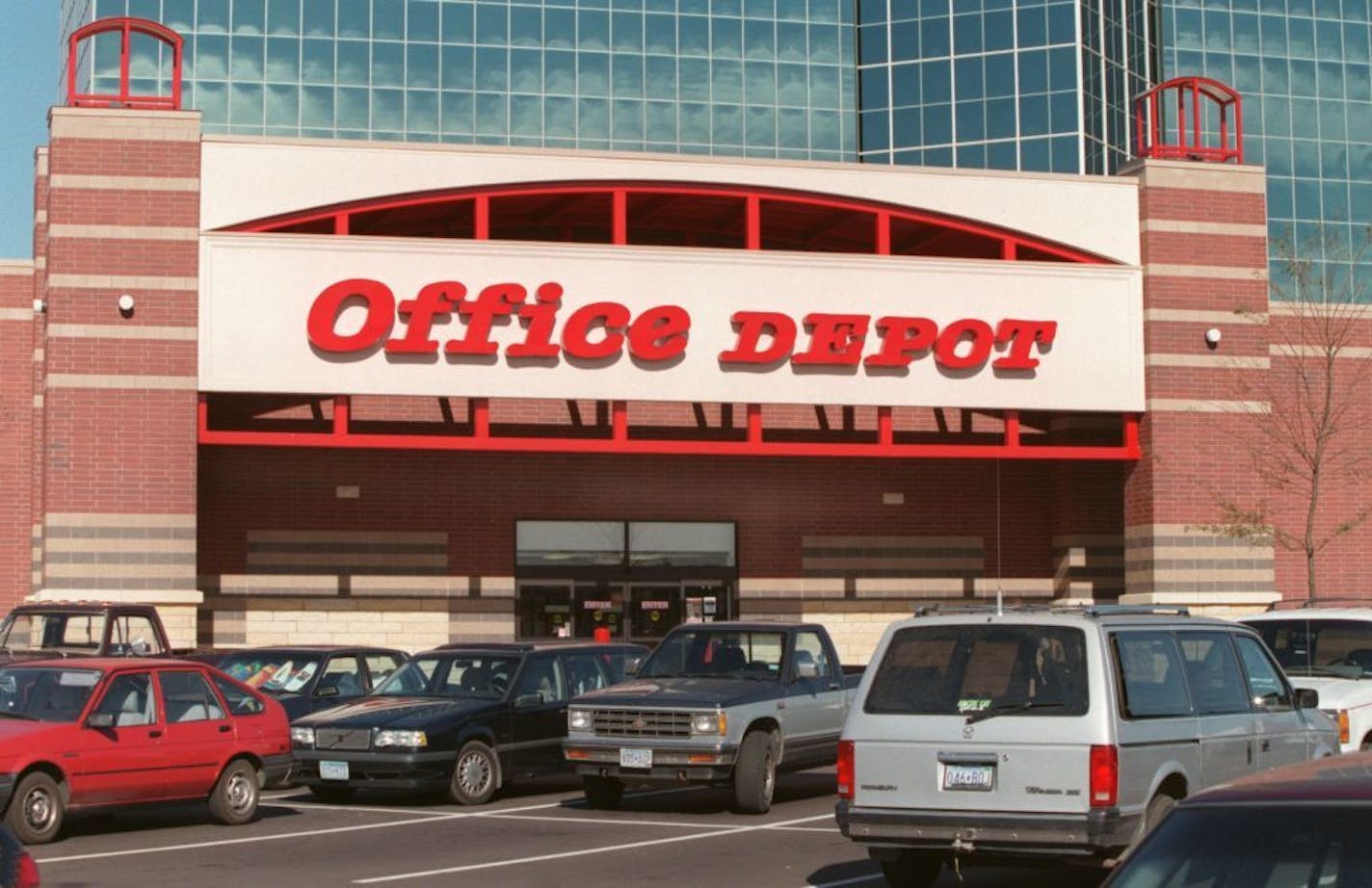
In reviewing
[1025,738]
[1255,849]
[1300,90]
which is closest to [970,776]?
[1025,738]

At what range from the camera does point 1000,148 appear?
7281 centimetres

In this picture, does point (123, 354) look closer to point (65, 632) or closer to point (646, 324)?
point (646, 324)

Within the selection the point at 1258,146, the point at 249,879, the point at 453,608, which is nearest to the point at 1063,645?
the point at 249,879

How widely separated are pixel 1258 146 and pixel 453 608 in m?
53.8

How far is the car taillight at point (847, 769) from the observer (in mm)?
12289

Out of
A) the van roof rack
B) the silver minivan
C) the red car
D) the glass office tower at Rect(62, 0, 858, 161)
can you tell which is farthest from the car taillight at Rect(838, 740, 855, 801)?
the glass office tower at Rect(62, 0, 858, 161)

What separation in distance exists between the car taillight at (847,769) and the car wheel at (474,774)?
7405 millimetres

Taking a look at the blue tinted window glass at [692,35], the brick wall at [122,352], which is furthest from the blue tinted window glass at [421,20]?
the brick wall at [122,352]

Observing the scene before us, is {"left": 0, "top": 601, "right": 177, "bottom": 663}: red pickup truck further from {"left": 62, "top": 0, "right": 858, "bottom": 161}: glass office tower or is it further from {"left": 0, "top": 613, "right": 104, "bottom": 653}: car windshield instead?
{"left": 62, "top": 0, "right": 858, "bottom": 161}: glass office tower

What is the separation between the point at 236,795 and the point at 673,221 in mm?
19056

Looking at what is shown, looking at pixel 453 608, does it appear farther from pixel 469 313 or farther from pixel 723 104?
pixel 723 104

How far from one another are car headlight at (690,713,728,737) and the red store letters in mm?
13750

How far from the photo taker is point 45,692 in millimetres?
16531

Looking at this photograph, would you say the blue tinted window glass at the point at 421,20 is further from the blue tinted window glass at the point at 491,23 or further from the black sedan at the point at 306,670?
the black sedan at the point at 306,670
